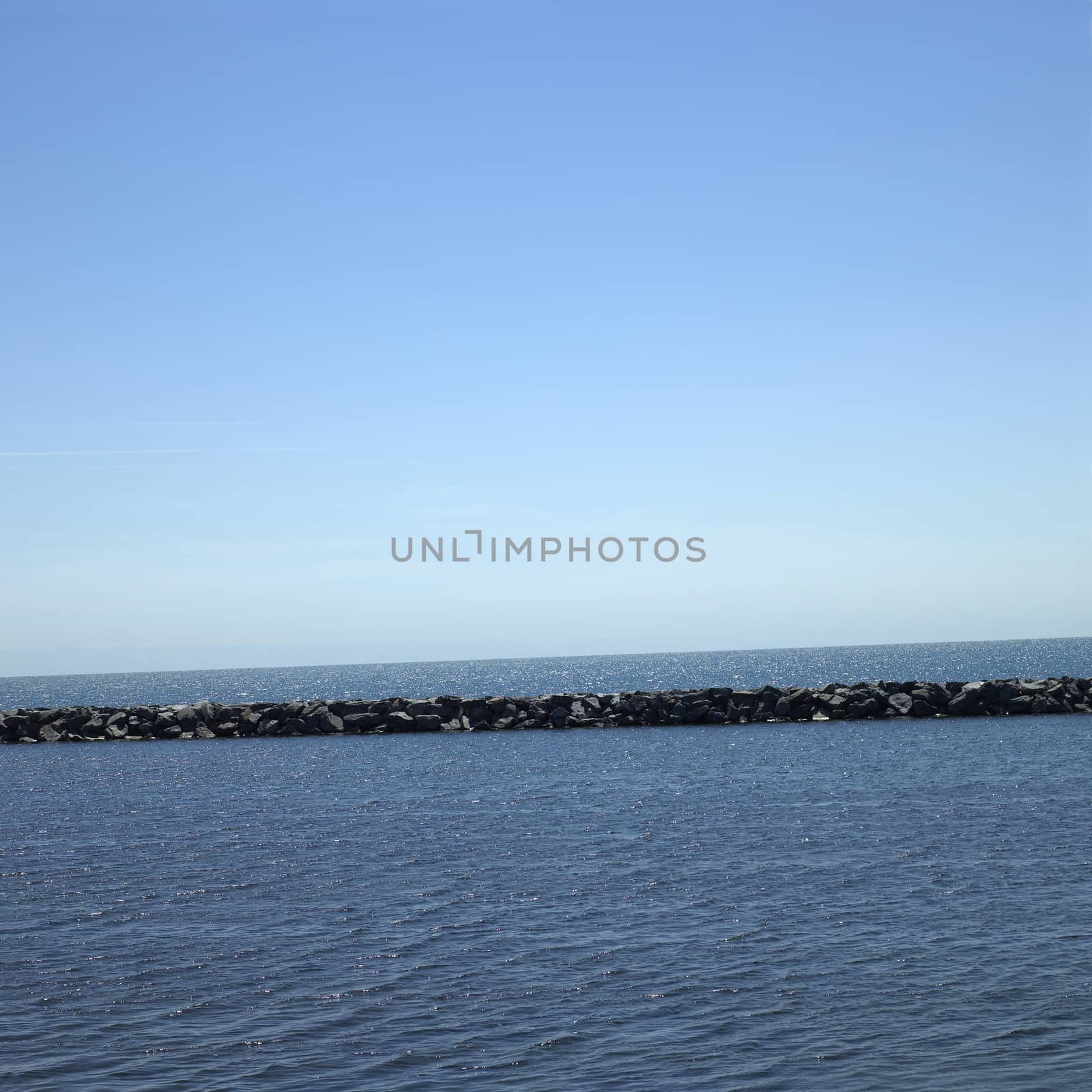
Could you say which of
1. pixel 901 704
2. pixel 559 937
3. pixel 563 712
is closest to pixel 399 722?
pixel 563 712

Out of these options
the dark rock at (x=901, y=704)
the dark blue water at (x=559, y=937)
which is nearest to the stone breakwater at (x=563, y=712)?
the dark rock at (x=901, y=704)

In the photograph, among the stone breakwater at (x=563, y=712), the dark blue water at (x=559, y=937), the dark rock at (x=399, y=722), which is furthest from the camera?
the stone breakwater at (x=563, y=712)

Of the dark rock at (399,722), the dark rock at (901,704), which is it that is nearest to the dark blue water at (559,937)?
the dark rock at (399,722)

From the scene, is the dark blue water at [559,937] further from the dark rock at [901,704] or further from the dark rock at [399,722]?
the dark rock at [901,704]

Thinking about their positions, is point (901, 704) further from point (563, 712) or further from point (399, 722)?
point (399, 722)

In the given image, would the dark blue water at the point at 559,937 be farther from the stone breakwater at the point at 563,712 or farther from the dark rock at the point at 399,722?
the stone breakwater at the point at 563,712

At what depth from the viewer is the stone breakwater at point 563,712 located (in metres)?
59.6

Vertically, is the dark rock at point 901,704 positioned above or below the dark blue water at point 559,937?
above

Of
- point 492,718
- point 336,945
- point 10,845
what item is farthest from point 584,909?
point 492,718

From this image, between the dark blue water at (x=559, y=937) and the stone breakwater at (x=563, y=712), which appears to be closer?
the dark blue water at (x=559, y=937)

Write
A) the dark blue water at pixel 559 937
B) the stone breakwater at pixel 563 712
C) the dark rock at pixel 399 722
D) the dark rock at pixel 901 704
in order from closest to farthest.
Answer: the dark blue water at pixel 559 937
the dark rock at pixel 399 722
the stone breakwater at pixel 563 712
the dark rock at pixel 901 704

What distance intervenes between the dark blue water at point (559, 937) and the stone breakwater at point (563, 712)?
21425 mm

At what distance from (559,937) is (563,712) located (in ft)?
138

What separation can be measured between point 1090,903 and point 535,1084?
1158cm
